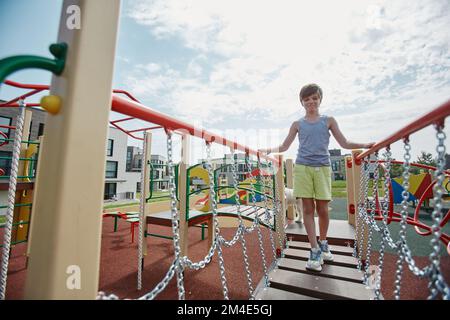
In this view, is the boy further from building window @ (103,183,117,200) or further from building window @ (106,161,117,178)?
building window @ (103,183,117,200)

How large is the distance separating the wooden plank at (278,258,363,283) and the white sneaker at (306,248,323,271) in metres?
0.04

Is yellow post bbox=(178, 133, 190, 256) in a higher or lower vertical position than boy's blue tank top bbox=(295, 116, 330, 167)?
lower

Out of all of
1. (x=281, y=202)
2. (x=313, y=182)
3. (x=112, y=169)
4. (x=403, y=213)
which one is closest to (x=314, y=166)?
(x=313, y=182)

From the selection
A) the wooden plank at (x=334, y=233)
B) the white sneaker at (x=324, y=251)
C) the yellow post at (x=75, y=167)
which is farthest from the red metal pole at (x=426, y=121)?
the wooden plank at (x=334, y=233)

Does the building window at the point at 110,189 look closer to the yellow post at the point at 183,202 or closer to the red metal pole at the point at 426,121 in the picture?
the yellow post at the point at 183,202

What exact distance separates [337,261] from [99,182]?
233 cm

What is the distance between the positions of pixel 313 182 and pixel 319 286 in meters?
0.88

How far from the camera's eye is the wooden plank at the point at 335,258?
204cm

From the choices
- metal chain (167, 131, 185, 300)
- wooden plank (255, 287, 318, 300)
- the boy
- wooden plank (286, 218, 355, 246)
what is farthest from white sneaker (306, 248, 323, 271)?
metal chain (167, 131, 185, 300)

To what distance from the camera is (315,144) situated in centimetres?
206

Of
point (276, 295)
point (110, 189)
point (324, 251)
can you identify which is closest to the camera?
point (276, 295)

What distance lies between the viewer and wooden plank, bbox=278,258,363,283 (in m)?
1.79

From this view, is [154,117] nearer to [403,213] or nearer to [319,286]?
[403,213]

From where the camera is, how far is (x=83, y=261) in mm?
585
